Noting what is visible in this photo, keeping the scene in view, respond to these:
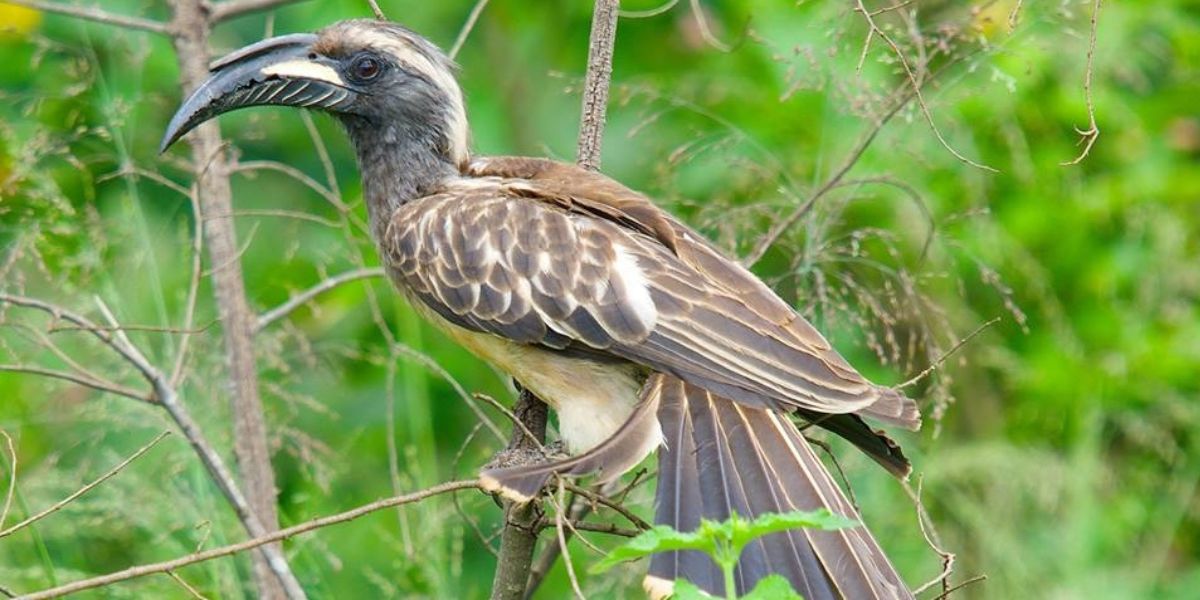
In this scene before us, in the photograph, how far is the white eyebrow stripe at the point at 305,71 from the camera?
3503 mm

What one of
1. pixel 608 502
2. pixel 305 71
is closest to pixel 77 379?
pixel 305 71

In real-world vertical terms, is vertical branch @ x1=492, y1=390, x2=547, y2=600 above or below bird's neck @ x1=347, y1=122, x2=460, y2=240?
below

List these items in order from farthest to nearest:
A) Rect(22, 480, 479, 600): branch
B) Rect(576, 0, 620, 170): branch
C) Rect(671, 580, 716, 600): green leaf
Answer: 1. Rect(576, 0, 620, 170): branch
2. Rect(22, 480, 479, 600): branch
3. Rect(671, 580, 716, 600): green leaf

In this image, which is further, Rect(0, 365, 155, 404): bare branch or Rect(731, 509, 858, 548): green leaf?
Rect(0, 365, 155, 404): bare branch

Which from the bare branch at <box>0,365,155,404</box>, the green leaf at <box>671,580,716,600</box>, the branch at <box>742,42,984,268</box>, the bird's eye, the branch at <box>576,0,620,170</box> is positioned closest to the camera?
the green leaf at <box>671,580,716,600</box>

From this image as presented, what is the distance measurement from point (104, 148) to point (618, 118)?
2.05m

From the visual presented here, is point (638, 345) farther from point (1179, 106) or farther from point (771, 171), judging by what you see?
point (1179, 106)

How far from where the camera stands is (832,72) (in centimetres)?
356

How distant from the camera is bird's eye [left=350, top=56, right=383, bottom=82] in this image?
3.67 m

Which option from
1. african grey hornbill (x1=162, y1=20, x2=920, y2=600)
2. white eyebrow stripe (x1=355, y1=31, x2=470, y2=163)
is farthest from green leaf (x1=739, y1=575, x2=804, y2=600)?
white eyebrow stripe (x1=355, y1=31, x2=470, y2=163)

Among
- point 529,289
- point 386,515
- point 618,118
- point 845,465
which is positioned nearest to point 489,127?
point 618,118

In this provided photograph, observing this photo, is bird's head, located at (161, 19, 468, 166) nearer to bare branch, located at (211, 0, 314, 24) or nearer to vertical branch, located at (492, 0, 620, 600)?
bare branch, located at (211, 0, 314, 24)

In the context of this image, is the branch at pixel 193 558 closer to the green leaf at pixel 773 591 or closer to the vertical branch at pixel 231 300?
the green leaf at pixel 773 591

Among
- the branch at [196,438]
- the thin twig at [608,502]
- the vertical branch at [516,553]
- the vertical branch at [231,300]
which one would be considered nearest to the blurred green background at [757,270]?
the vertical branch at [231,300]
